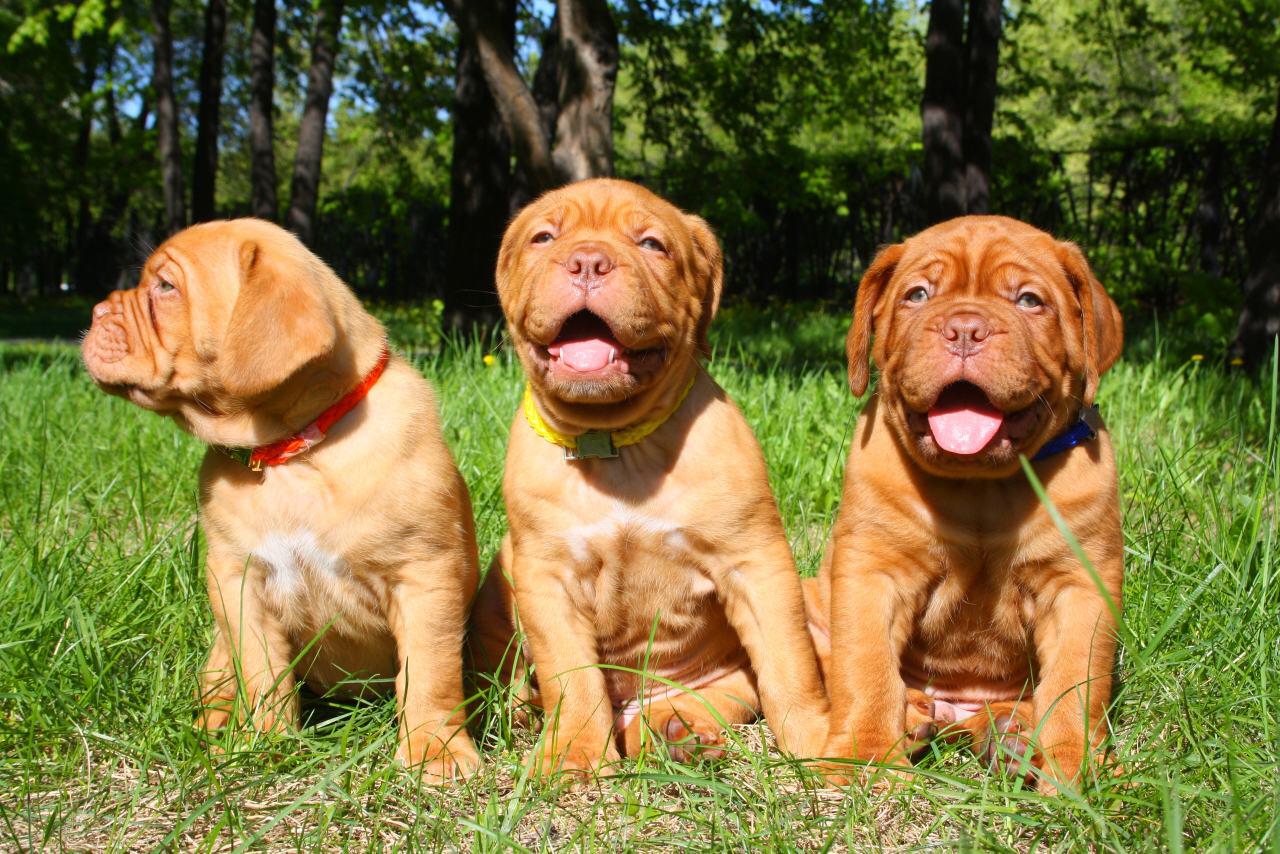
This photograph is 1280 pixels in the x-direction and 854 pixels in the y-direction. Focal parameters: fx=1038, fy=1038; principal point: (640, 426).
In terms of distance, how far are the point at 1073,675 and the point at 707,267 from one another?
5.41 ft

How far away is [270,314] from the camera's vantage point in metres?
2.79

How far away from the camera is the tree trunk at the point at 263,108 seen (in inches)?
650

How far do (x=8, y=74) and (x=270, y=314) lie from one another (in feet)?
104

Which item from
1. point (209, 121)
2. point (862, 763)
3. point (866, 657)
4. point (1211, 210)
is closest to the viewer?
point (862, 763)

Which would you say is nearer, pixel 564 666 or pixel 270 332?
pixel 270 332

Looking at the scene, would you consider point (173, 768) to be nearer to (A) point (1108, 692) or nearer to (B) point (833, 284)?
(A) point (1108, 692)

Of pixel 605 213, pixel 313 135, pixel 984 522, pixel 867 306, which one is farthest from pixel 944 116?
pixel 313 135

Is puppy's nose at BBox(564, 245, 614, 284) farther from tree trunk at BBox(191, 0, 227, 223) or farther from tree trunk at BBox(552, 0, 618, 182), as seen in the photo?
tree trunk at BBox(191, 0, 227, 223)

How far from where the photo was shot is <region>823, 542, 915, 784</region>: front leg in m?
2.77

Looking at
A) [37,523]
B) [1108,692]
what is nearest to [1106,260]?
[1108,692]

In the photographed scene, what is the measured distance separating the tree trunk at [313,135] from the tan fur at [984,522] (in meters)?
15.8

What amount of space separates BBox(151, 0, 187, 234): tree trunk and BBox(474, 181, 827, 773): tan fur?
17534mm

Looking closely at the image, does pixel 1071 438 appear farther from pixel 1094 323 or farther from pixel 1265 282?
pixel 1265 282

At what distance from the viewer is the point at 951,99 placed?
29.0 feet
